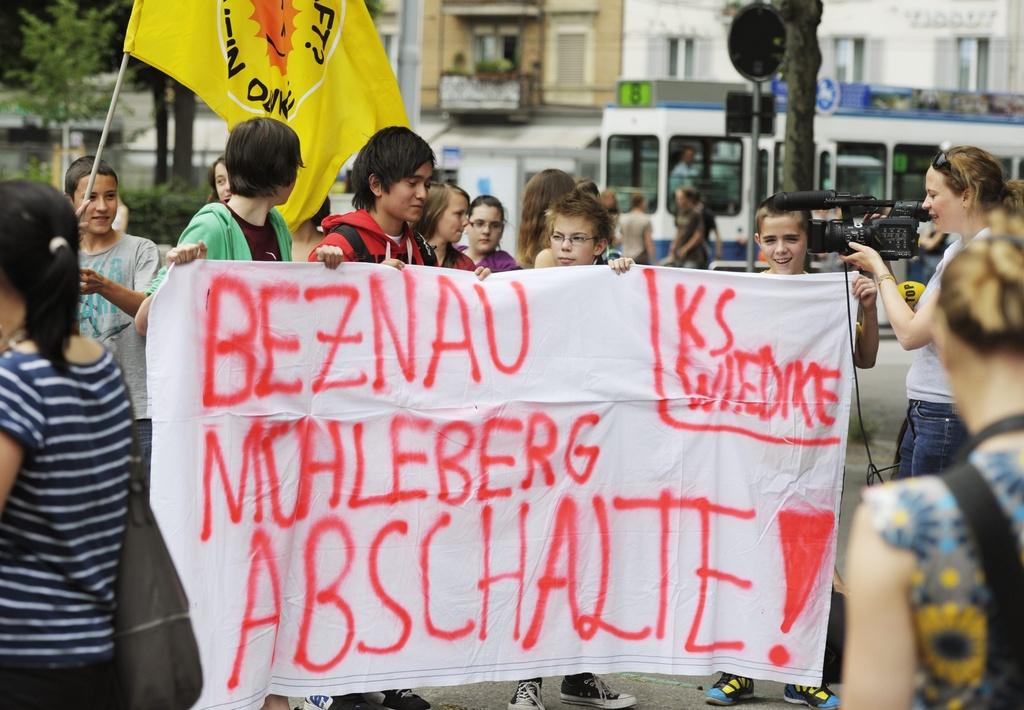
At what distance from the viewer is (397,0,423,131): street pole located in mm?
11703

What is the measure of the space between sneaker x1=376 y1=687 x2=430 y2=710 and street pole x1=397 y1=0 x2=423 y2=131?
274 inches

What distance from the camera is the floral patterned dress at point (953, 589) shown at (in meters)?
1.92

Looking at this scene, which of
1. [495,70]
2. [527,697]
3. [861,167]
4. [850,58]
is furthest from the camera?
[495,70]

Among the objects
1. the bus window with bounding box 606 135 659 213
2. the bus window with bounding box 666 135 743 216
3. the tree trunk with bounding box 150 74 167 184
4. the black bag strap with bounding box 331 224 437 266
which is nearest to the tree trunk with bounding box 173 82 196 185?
the tree trunk with bounding box 150 74 167 184

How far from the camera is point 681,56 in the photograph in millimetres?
44781

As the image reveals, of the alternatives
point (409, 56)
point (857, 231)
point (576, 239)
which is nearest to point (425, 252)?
point (576, 239)

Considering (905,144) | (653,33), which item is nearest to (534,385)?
(905,144)

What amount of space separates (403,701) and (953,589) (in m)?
3.42

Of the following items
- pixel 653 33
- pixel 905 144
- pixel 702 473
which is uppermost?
pixel 653 33

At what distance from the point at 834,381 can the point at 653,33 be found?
41542 mm

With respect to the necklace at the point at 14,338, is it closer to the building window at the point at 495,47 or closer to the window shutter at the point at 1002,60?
the window shutter at the point at 1002,60

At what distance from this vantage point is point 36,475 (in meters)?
2.58

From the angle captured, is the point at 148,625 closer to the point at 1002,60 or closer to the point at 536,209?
the point at 536,209

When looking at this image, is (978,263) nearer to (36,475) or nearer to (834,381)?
(36,475)
